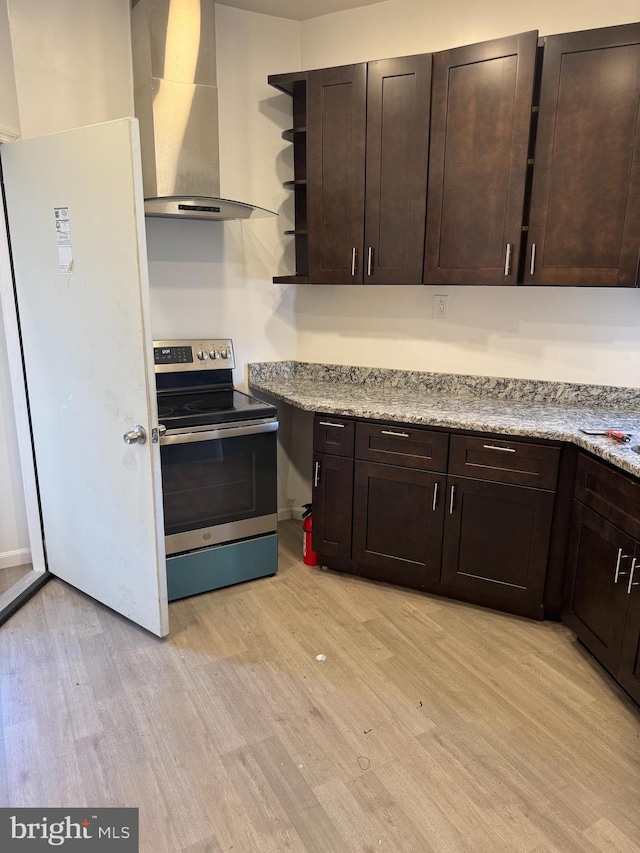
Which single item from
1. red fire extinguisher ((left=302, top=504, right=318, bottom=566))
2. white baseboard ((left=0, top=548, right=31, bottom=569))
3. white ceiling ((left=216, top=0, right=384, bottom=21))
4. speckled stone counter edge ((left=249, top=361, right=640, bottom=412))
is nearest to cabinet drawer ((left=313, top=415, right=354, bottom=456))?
red fire extinguisher ((left=302, top=504, right=318, bottom=566))

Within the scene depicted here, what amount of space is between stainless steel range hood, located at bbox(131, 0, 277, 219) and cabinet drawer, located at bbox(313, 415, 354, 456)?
1.02 meters

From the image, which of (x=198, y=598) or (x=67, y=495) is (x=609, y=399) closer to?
(x=198, y=598)

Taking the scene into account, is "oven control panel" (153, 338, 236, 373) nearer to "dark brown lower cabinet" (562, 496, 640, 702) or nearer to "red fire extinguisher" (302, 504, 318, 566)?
"red fire extinguisher" (302, 504, 318, 566)

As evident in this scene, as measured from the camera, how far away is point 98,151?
6.46 ft

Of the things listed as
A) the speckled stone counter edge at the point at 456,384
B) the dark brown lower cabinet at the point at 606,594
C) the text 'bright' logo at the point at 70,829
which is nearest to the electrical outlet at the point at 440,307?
the speckled stone counter edge at the point at 456,384

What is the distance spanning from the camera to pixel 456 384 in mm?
2949

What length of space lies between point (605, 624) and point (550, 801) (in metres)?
0.68

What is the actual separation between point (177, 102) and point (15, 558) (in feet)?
7.60

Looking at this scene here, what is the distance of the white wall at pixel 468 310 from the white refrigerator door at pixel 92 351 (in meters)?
1.42

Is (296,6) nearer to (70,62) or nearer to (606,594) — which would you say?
(70,62)

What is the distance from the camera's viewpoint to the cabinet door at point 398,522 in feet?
8.32

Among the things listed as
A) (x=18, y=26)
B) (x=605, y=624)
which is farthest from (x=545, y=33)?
(x=605, y=624)

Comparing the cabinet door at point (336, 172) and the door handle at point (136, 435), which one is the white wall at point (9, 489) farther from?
the cabinet door at point (336, 172)

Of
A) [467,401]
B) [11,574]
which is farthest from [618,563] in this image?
[11,574]
